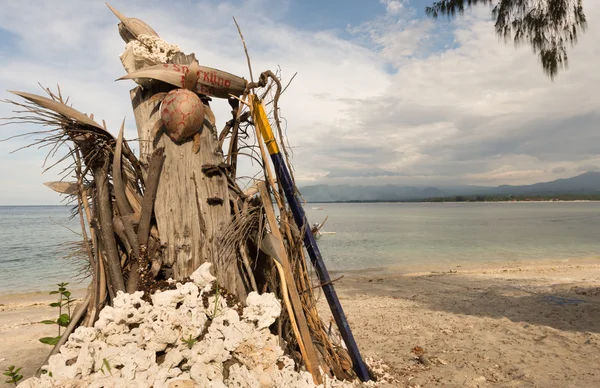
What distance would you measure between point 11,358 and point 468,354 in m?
5.91

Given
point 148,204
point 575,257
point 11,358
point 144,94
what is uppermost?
point 144,94

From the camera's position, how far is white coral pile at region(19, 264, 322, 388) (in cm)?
225

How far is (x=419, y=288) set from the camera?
387 inches

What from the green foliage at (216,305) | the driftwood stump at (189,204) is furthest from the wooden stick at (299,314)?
the green foliage at (216,305)

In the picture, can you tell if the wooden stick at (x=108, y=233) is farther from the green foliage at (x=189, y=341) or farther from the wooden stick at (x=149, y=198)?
the green foliage at (x=189, y=341)

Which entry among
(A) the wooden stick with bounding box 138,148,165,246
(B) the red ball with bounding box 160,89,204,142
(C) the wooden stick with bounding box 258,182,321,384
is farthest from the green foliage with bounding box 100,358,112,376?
(B) the red ball with bounding box 160,89,204,142

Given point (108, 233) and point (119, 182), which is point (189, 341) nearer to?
point (108, 233)

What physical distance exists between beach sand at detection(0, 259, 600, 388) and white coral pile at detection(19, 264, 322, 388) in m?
1.91

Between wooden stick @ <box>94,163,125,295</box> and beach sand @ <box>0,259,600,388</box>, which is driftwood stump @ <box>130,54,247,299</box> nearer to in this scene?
wooden stick @ <box>94,163,125,295</box>

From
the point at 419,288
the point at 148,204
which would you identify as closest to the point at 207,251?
the point at 148,204

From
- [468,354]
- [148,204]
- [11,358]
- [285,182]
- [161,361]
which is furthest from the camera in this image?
[11,358]

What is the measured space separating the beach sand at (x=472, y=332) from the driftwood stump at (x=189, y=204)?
2387 millimetres

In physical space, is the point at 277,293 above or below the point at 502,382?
above

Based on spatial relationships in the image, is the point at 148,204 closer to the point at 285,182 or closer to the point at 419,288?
the point at 285,182
